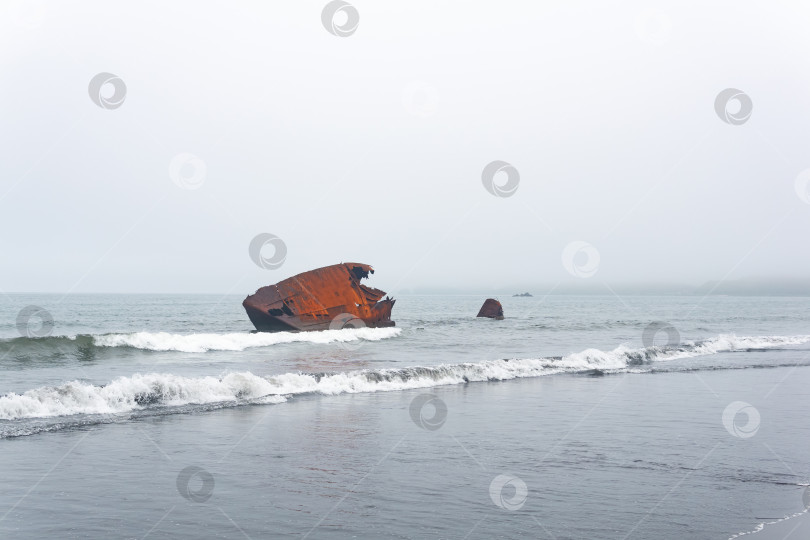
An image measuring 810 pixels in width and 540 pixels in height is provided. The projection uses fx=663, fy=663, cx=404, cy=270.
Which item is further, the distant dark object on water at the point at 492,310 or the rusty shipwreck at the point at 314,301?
the distant dark object on water at the point at 492,310

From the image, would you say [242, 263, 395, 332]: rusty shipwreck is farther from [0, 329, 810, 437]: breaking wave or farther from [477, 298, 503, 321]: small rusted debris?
[477, 298, 503, 321]: small rusted debris

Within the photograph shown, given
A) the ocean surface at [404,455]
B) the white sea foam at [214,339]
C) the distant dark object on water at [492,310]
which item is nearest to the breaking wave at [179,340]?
the white sea foam at [214,339]

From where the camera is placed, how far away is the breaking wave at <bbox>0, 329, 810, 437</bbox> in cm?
1355

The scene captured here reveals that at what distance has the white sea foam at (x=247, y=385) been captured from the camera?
44.5 feet

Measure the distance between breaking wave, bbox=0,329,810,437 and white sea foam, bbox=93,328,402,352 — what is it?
1104 cm

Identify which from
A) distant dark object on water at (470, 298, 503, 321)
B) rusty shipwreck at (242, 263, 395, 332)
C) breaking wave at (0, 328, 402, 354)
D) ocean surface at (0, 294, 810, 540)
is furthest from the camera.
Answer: distant dark object on water at (470, 298, 503, 321)

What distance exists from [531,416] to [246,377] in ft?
23.4

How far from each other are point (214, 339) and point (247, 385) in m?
16.8

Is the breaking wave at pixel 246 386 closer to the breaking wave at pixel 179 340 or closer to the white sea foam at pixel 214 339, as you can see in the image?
A: the breaking wave at pixel 179 340

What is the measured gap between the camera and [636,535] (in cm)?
668

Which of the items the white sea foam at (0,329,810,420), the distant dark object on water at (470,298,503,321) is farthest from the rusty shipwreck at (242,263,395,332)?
the distant dark object on water at (470,298,503,321)

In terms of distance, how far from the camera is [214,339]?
32.2m

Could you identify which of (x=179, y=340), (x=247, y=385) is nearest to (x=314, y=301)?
(x=179, y=340)

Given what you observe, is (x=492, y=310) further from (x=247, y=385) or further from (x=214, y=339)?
(x=247, y=385)
